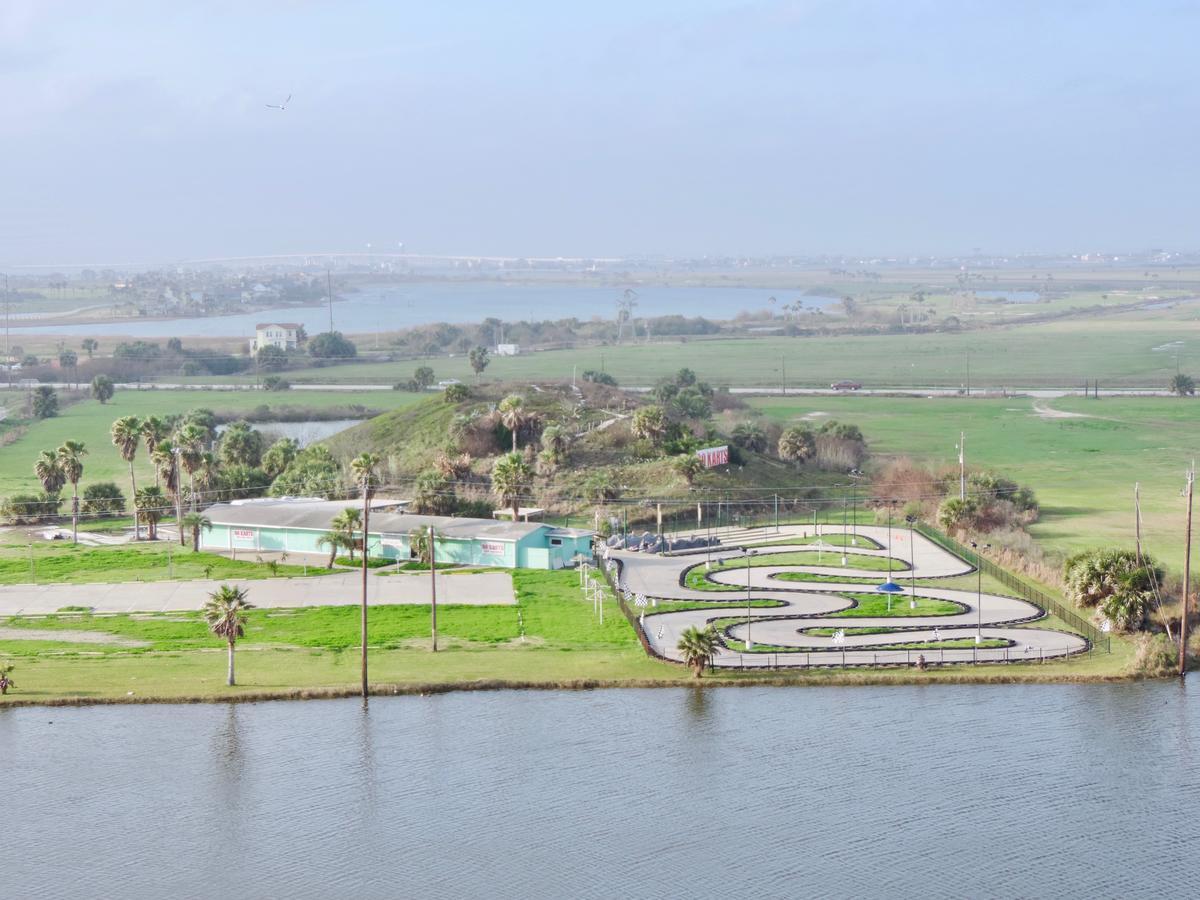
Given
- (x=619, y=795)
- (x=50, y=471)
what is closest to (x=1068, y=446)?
(x=50, y=471)

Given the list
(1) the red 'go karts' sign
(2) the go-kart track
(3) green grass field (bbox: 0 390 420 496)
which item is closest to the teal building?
(2) the go-kart track

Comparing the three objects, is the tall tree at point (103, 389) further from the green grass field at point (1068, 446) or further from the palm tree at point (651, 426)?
the palm tree at point (651, 426)

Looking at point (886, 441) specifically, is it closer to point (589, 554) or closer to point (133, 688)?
point (589, 554)

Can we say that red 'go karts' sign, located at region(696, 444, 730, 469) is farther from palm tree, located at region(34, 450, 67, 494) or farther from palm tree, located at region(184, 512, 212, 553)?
palm tree, located at region(34, 450, 67, 494)

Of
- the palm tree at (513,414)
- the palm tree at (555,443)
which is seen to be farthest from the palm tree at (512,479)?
the palm tree at (513,414)

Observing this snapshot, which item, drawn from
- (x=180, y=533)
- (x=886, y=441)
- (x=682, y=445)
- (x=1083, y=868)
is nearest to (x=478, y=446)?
(x=682, y=445)
